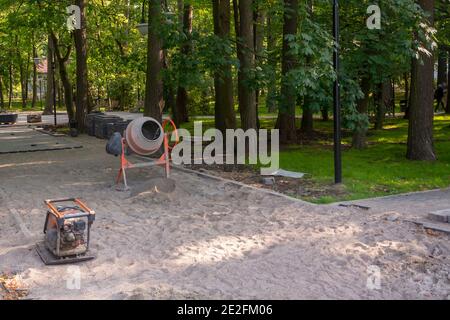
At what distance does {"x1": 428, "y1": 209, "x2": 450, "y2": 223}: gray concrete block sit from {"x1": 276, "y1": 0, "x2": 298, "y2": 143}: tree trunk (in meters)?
4.12

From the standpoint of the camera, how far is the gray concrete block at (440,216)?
807 cm

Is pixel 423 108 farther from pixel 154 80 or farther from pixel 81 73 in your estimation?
pixel 81 73

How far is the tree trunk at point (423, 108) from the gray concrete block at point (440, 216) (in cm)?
599

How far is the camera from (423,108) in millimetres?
14008

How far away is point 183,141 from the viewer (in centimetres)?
1864

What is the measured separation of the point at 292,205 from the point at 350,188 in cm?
165

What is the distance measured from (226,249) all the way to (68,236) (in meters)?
1.85

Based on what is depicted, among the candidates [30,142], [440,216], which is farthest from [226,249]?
[30,142]

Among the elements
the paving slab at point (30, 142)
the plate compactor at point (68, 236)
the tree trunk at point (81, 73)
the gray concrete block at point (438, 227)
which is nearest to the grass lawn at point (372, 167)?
the gray concrete block at point (438, 227)

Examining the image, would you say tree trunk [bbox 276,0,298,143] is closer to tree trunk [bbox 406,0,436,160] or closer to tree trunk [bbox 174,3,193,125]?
tree trunk [bbox 406,0,436,160]

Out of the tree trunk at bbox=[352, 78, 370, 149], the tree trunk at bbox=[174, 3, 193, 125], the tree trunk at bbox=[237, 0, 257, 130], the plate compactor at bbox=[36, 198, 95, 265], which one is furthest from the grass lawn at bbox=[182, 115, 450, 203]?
the tree trunk at bbox=[174, 3, 193, 125]

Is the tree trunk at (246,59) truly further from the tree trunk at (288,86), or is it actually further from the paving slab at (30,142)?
the paving slab at (30,142)

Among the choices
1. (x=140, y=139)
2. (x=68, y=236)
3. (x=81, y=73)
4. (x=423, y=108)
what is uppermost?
(x=81, y=73)
